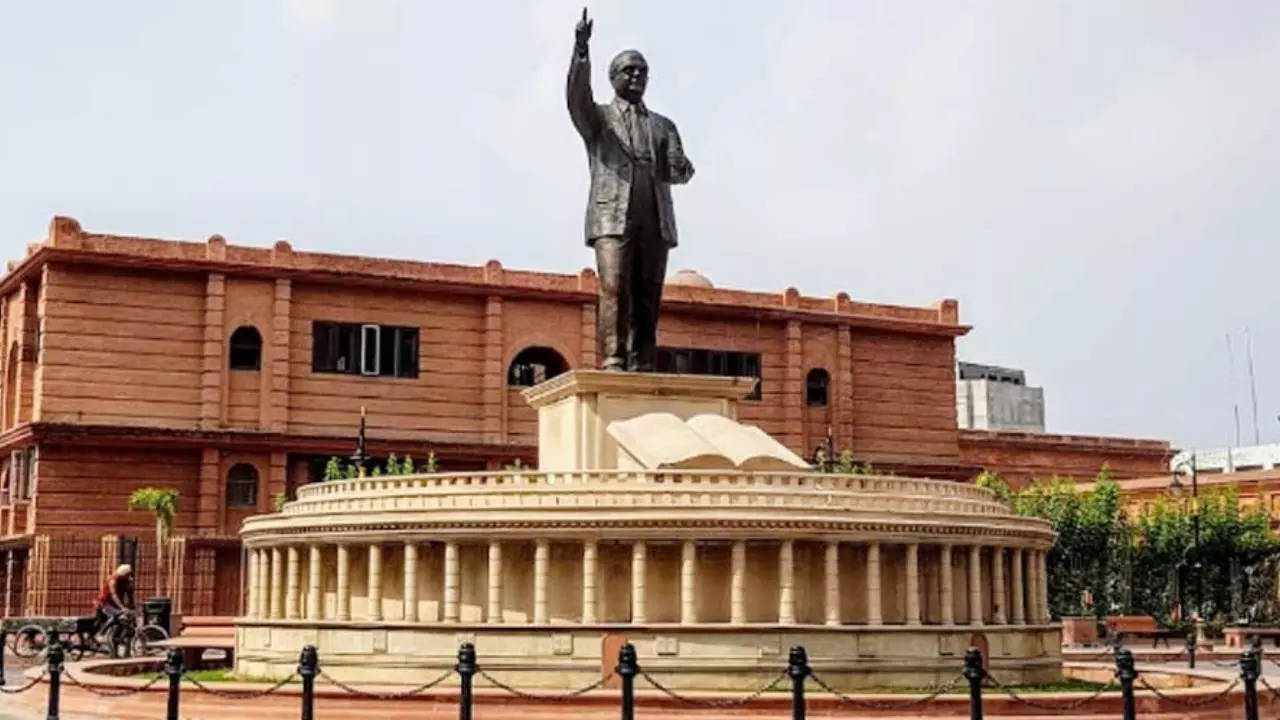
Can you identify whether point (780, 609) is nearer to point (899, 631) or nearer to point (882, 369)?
point (899, 631)

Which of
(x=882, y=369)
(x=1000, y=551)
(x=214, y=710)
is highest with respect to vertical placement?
(x=882, y=369)

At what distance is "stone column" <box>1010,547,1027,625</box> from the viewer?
101 ft

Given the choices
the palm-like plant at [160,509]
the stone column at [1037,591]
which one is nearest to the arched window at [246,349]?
the palm-like plant at [160,509]

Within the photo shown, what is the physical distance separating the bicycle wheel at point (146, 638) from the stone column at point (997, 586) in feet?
61.8

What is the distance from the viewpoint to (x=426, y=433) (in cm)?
6044

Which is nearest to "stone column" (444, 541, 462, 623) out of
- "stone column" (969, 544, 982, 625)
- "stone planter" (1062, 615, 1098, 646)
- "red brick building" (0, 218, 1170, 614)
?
"stone column" (969, 544, 982, 625)

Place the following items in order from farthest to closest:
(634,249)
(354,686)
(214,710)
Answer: (634,249)
(354,686)
(214,710)

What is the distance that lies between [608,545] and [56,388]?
33112 mm

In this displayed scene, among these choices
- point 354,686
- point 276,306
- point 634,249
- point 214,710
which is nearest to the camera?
point 214,710

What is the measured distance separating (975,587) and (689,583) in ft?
18.2

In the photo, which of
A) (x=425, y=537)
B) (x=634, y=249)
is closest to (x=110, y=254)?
(x=634, y=249)

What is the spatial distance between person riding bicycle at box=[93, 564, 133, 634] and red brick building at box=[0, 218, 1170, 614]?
1326 cm

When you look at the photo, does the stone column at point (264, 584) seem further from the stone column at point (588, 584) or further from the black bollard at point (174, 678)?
the black bollard at point (174, 678)

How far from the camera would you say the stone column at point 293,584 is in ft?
101
